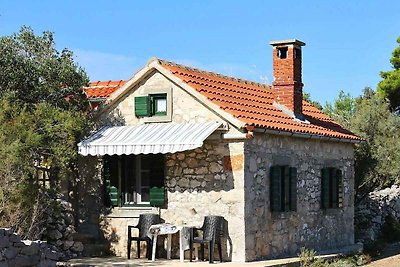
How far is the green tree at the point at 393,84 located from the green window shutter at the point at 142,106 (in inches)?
1155

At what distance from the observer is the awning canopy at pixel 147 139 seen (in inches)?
792

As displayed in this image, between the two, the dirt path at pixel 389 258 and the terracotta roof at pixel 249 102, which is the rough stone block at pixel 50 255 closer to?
the terracotta roof at pixel 249 102

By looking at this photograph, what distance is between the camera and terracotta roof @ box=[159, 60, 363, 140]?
21.8m

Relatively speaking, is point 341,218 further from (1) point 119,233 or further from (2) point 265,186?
(1) point 119,233

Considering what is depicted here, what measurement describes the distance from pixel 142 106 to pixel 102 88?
4231 millimetres

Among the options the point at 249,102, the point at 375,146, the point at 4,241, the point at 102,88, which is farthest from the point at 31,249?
the point at 375,146

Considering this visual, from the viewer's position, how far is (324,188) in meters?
25.4

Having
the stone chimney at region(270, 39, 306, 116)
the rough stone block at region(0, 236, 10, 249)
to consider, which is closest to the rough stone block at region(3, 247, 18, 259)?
the rough stone block at region(0, 236, 10, 249)

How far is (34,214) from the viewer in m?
19.5

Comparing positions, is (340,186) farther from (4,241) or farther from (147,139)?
(4,241)

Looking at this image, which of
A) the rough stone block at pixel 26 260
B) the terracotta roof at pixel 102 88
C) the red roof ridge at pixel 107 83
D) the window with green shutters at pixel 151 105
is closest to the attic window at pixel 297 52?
the window with green shutters at pixel 151 105

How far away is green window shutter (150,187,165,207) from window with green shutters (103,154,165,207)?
22 cm

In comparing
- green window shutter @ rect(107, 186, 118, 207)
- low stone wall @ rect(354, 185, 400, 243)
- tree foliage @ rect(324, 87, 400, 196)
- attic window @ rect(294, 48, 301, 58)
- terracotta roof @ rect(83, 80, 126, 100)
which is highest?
attic window @ rect(294, 48, 301, 58)

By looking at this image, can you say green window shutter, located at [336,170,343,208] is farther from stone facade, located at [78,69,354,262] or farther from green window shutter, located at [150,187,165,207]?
green window shutter, located at [150,187,165,207]
